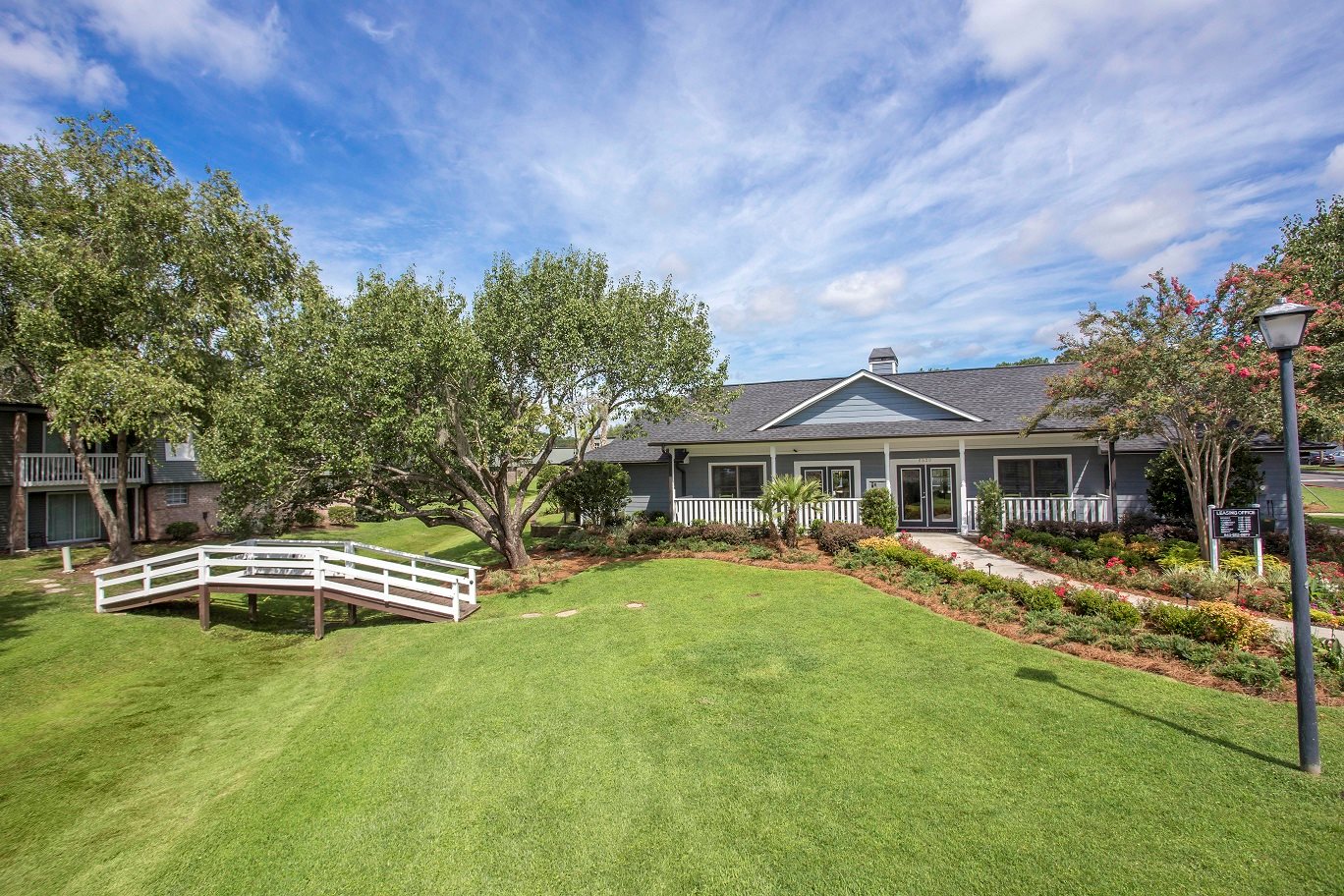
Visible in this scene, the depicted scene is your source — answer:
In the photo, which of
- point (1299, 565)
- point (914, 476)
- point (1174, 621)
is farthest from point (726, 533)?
point (1299, 565)

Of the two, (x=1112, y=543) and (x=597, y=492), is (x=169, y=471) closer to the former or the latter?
(x=597, y=492)

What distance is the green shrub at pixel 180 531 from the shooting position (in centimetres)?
2389

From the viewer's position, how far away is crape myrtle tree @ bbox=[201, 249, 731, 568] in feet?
39.7

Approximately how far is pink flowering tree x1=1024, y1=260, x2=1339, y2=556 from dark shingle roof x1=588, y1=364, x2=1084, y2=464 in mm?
3282

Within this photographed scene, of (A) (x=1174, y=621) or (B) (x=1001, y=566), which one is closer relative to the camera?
(A) (x=1174, y=621)

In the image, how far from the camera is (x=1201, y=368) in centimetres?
1105

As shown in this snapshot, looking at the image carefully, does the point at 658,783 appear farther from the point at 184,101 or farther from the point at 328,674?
the point at 184,101

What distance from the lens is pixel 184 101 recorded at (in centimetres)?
1572

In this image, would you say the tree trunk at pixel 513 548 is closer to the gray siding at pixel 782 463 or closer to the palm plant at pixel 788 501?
the palm plant at pixel 788 501

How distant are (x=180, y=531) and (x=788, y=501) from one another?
2437 centimetres

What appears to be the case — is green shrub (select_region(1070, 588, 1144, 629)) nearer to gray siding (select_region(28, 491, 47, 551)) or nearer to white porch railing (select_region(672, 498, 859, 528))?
white porch railing (select_region(672, 498, 859, 528))

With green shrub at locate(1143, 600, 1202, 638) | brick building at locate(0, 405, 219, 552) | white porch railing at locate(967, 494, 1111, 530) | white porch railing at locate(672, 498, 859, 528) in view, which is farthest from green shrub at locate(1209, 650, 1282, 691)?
brick building at locate(0, 405, 219, 552)

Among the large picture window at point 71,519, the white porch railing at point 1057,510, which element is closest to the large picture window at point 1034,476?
the white porch railing at point 1057,510

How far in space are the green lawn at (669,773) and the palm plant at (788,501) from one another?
20.4 feet
